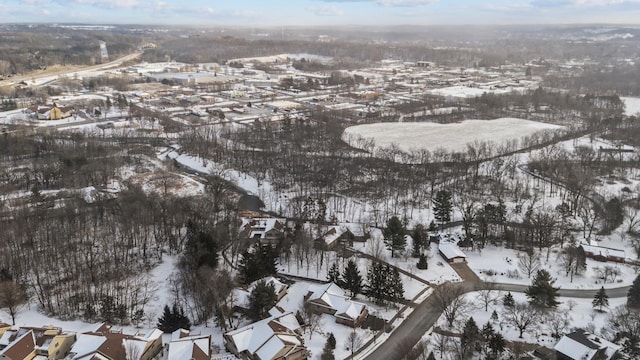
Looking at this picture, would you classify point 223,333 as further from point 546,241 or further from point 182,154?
point 182,154

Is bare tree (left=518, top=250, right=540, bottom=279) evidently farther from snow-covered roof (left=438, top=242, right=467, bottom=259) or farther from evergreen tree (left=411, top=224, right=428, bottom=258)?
evergreen tree (left=411, top=224, right=428, bottom=258)

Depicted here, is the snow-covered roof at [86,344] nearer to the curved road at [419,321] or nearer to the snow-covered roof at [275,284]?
the snow-covered roof at [275,284]

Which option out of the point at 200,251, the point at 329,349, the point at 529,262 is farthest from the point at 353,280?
the point at 529,262

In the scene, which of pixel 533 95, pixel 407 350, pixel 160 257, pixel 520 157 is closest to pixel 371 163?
pixel 520 157

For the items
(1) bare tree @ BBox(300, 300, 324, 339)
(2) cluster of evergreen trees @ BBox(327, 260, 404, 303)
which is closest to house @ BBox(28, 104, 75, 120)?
(2) cluster of evergreen trees @ BBox(327, 260, 404, 303)

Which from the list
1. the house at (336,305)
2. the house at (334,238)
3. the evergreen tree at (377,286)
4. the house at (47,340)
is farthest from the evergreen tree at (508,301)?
the house at (47,340)
